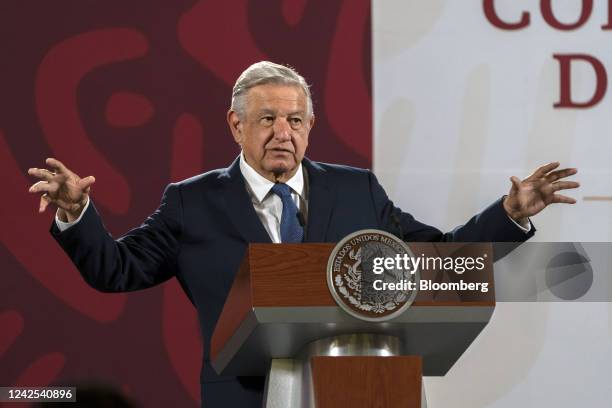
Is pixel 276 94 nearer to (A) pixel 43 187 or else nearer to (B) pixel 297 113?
(B) pixel 297 113

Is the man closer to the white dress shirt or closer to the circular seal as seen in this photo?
the white dress shirt

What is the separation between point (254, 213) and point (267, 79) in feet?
1.08

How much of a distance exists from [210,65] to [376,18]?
54cm

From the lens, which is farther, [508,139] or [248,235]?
[508,139]

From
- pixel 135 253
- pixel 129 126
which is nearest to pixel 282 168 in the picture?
pixel 135 253

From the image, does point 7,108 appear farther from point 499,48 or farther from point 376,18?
point 499,48

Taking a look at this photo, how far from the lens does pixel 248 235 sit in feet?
7.56

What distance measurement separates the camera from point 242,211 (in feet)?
7.66

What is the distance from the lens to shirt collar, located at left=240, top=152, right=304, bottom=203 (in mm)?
2451

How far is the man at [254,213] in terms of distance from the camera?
89.2 inches

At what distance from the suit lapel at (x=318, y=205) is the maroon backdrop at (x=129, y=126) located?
107 centimetres

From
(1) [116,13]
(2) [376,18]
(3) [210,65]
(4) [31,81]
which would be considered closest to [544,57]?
(2) [376,18]

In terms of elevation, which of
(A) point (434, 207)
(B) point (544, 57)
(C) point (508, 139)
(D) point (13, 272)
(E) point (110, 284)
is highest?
(B) point (544, 57)

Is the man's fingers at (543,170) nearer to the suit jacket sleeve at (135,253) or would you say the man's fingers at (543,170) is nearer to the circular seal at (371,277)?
the circular seal at (371,277)
